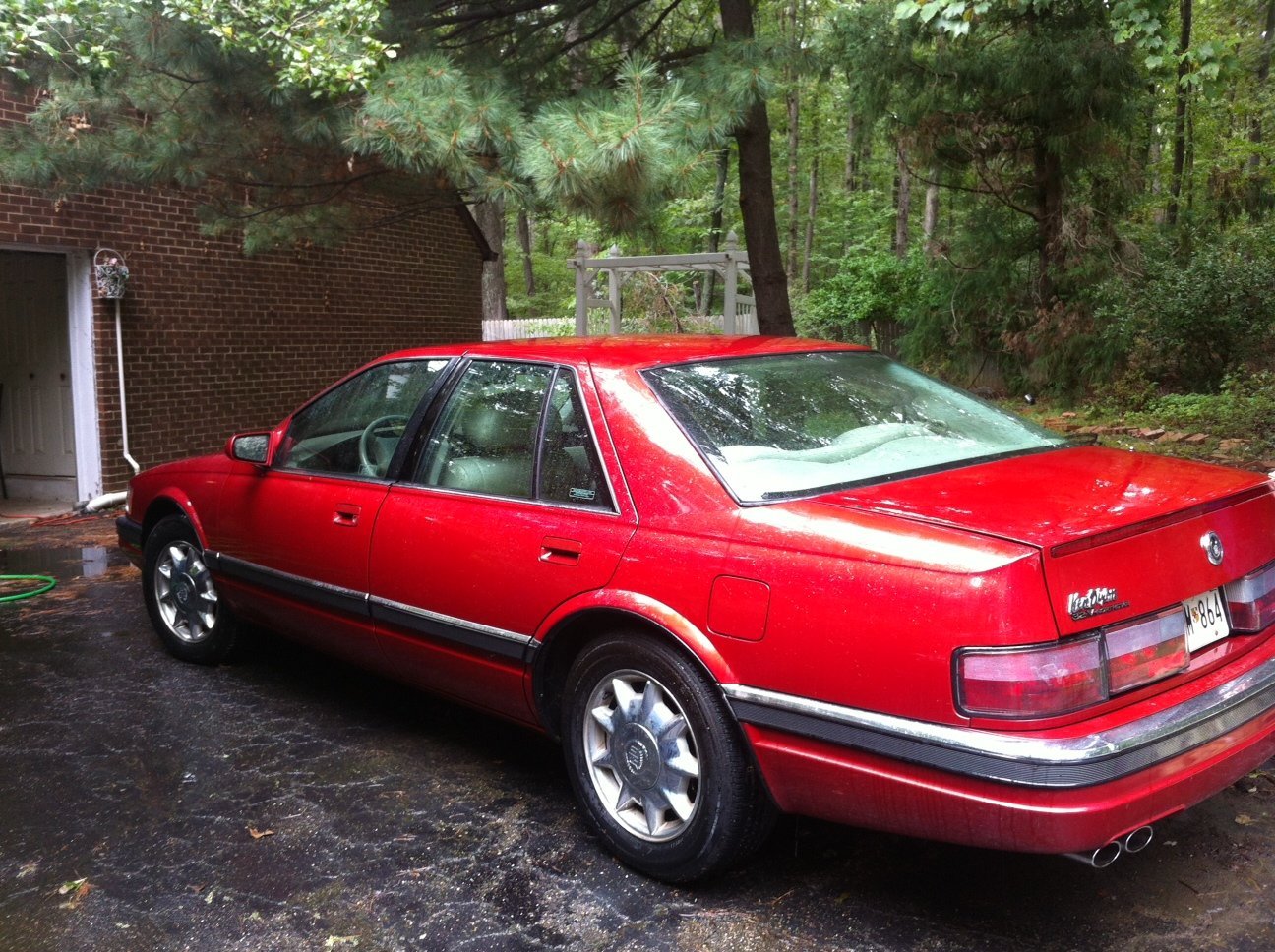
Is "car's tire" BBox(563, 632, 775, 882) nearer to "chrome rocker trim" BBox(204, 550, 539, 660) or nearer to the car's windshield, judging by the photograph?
"chrome rocker trim" BBox(204, 550, 539, 660)

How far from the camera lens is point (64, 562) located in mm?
7914

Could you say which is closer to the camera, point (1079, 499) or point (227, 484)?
point (1079, 499)

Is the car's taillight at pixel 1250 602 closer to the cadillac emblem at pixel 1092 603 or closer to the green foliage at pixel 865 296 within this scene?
the cadillac emblem at pixel 1092 603

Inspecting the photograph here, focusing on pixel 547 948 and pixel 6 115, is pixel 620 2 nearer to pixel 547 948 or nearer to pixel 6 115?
pixel 6 115

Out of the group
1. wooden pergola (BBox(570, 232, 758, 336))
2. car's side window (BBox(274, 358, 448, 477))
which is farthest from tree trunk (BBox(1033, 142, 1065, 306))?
car's side window (BBox(274, 358, 448, 477))

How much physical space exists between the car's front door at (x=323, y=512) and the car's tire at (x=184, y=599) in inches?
12.1

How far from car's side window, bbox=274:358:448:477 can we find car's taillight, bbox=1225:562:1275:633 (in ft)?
8.86

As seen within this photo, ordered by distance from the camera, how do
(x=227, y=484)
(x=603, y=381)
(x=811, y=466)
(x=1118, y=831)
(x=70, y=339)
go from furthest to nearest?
(x=70, y=339) < (x=227, y=484) < (x=603, y=381) < (x=811, y=466) < (x=1118, y=831)

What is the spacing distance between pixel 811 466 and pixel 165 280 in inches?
359

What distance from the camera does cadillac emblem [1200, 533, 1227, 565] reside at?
108 inches

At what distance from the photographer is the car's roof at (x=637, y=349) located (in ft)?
11.5

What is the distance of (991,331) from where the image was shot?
14.6m

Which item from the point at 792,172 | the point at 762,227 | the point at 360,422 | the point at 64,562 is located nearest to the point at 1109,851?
the point at 360,422

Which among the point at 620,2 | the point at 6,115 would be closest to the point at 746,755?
the point at 620,2
